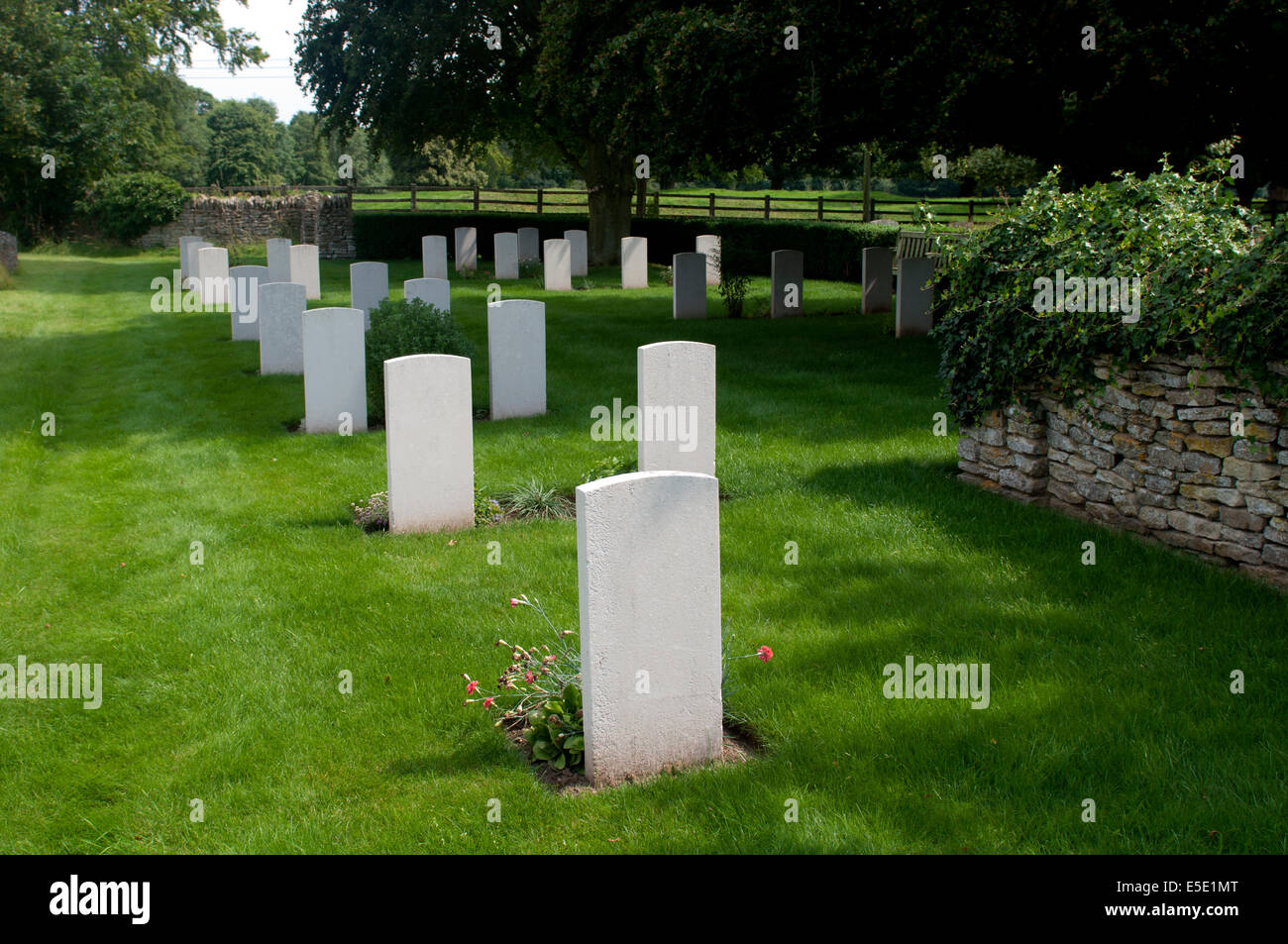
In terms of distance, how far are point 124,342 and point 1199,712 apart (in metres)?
16.4

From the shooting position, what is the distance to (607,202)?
2822 centimetres

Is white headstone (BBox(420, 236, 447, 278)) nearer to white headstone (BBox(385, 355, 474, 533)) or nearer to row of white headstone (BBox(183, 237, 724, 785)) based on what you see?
row of white headstone (BBox(183, 237, 724, 785))

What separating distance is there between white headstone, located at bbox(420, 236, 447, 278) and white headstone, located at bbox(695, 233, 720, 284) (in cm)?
574

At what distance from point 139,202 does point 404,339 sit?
90.9 feet

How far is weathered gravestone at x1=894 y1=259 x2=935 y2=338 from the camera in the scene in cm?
1593

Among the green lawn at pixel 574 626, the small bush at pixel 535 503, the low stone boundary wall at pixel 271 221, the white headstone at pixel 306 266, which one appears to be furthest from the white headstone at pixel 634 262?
the small bush at pixel 535 503

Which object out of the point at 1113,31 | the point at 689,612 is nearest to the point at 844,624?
the point at 689,612

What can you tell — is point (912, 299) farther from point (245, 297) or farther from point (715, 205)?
point (715, 205)

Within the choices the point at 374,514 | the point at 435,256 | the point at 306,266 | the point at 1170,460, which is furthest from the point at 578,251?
the point at 1170,460

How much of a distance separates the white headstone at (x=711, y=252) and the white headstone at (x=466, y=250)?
6.42 meters

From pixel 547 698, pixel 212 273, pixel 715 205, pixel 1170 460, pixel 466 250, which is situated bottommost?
pixel 547 698

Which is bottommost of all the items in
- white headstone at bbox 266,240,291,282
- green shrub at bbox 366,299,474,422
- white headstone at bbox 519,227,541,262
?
green shrub at bbox 366,299,474,422

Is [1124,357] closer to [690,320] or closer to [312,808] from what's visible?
[312,808]

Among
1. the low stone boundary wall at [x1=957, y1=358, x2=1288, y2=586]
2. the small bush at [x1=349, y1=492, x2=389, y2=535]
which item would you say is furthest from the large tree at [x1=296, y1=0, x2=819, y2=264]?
the small bush at [x1=349, y1=492, x2=389, y2=535]
